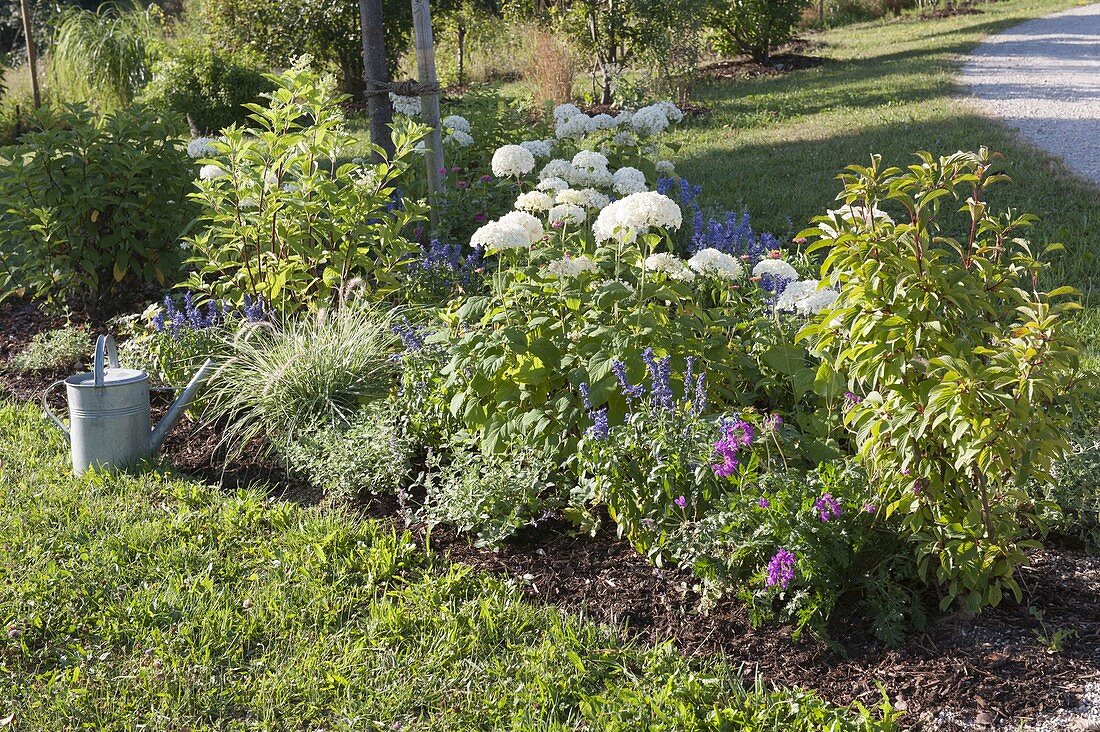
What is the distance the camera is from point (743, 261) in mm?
4398

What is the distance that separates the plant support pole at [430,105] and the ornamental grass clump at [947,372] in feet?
11.2

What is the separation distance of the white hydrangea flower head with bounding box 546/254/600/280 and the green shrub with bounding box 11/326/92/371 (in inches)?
119

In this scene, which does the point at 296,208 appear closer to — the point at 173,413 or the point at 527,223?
the point at 173,413

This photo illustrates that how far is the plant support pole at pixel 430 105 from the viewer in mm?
5762

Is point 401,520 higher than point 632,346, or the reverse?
point 632,346

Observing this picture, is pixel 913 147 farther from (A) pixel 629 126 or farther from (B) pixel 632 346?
(B) pixel 632 346

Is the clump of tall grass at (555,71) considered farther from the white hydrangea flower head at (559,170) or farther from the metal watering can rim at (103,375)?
the metal watering can rim at (103,375)

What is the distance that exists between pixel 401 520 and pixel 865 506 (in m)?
1.64

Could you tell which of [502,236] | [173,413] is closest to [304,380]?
[173,413]

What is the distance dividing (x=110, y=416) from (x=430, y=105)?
2.83m

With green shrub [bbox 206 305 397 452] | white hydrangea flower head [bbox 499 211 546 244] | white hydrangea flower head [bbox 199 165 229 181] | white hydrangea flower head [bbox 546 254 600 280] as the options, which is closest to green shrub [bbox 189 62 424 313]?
white hydrangea flower head [bbox 199 165 229 181]

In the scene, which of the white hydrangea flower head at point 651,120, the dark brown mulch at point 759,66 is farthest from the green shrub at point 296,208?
the dark brown mulch at point 759,66

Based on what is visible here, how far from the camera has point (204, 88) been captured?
11289 mm

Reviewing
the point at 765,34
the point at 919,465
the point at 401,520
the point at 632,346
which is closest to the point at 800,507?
the point at 919,465
